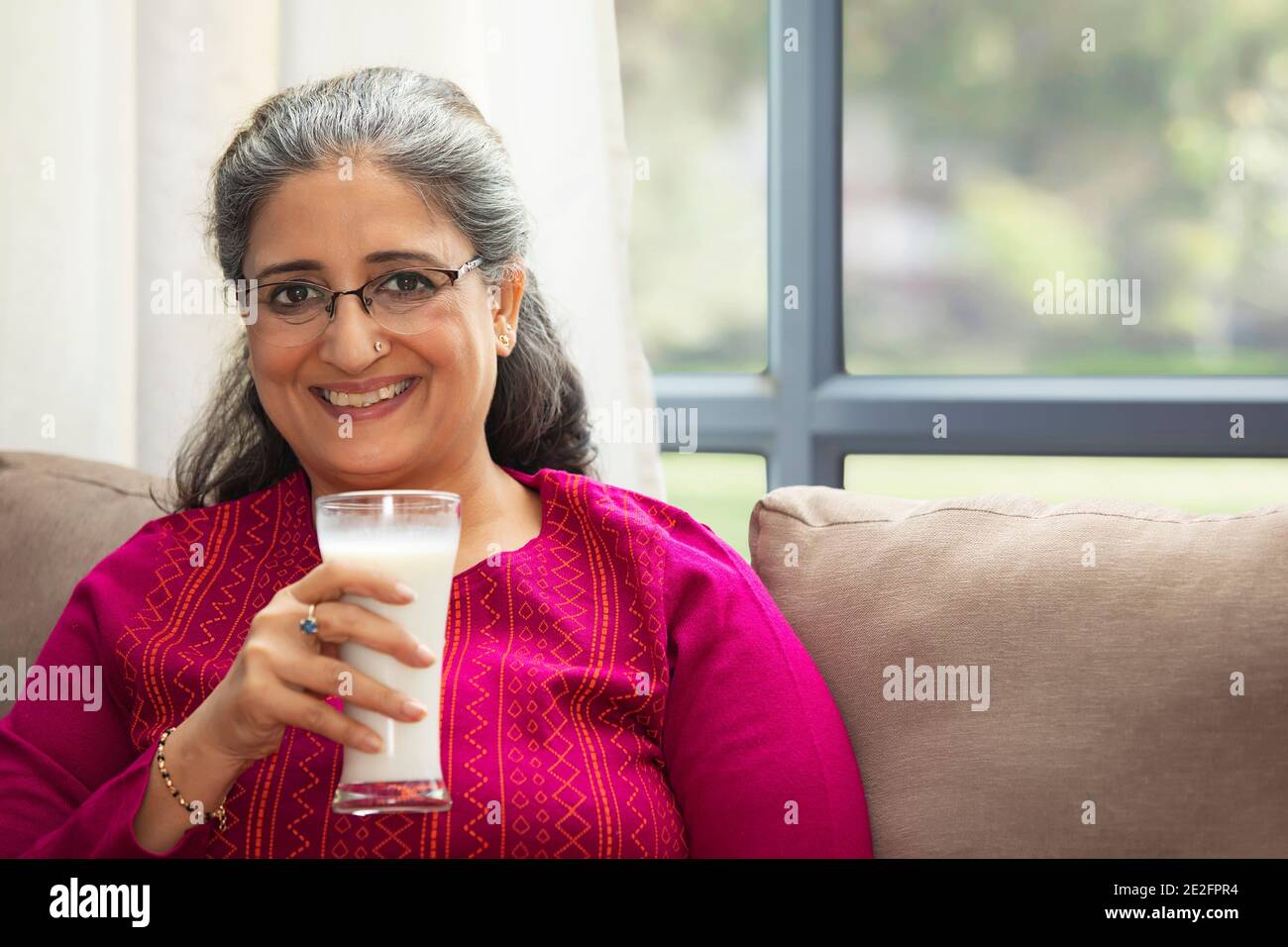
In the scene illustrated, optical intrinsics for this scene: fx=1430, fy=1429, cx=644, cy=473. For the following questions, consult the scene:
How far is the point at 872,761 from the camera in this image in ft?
5.31

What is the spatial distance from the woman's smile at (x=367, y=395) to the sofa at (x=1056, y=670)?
511 mm

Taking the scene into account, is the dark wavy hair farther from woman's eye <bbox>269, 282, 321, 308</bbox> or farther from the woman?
woman's eye <bbox>269, 282, 321, 308</bbox>

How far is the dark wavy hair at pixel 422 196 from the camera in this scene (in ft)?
5.40

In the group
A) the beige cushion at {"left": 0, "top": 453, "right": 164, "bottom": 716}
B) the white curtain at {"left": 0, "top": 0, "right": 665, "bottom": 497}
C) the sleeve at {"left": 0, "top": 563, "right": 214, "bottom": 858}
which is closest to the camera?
the sleeve at {"left": 0, "top": 563, "right": 214, "bottom": 858}

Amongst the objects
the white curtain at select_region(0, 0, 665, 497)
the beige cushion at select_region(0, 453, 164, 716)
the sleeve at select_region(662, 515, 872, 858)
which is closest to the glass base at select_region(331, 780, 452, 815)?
the sleeve at select_region(662, 515, 872, 858)

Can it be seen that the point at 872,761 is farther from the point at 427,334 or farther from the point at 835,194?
the point at 835,194

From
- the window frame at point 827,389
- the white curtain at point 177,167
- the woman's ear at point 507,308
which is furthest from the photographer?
the window frame at point 827,389

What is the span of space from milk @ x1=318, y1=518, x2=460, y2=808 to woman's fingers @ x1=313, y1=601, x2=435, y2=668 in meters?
0.02

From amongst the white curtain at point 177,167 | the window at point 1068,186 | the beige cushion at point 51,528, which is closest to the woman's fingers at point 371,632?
the beige cushion at point 51,528

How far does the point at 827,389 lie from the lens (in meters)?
2.88

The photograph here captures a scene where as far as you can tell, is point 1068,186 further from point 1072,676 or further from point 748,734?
point 748,734

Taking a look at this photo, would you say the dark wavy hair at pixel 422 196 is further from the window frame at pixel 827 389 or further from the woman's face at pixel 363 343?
the window frame at pixel 827 389

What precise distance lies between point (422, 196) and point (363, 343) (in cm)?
19

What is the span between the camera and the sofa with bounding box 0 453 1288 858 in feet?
4.88
